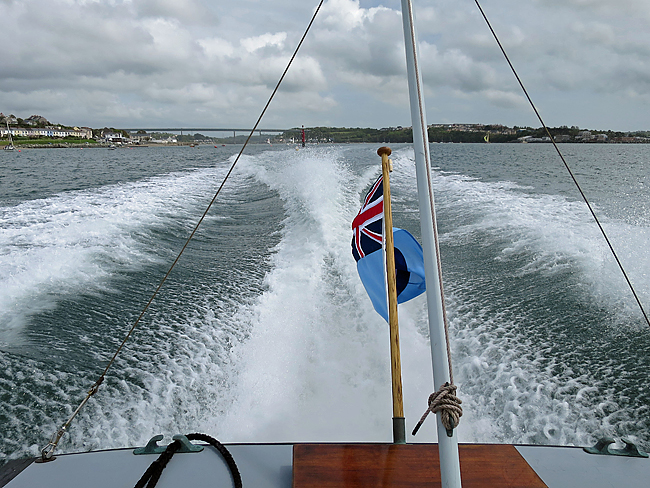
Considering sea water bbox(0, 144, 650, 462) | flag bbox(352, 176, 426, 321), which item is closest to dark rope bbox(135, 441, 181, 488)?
sea water bbox(0, 144, 650, 462)

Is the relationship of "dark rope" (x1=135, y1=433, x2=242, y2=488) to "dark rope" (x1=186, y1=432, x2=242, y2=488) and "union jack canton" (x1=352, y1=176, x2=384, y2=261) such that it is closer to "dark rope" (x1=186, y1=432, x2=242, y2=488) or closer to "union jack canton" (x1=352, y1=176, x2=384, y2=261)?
"dark rope" (x1=186, y1=432, x2=242, y2=488)

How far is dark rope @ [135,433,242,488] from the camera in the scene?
4.54 ft

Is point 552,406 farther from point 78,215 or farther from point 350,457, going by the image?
point 78,215

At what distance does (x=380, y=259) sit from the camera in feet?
8.50

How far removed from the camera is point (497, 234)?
6.44 m

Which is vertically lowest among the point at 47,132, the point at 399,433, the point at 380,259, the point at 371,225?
the point at 399,433

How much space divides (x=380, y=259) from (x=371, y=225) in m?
0.23

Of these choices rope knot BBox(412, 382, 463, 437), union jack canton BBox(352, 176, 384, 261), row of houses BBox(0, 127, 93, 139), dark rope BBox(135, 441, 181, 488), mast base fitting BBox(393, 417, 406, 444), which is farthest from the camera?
row of houses BBox(0, 127, 93, 139)

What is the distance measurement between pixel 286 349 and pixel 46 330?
2.07 meters

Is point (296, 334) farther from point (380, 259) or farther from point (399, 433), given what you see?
point (399, 433)

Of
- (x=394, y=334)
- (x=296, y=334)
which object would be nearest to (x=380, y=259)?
(x=394, y=334)

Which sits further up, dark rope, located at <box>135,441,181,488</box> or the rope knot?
the rope knot

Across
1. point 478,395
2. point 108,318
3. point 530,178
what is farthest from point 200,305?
point 530,178

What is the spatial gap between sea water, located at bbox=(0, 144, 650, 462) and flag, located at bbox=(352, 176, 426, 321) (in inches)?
30.3
